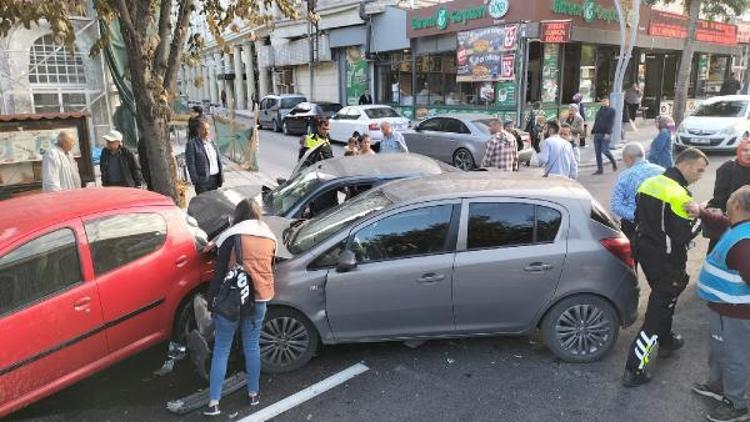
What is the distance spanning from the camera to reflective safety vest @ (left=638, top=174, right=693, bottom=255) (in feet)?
12.9

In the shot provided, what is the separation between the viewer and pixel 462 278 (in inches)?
168

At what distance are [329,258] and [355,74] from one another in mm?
22871

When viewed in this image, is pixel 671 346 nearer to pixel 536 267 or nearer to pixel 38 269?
pixel 536 267

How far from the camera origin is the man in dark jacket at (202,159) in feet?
25.3

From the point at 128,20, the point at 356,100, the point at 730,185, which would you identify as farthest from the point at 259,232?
the point at 356,100

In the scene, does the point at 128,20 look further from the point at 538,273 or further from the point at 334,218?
the point at 538,273

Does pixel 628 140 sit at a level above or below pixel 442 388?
above

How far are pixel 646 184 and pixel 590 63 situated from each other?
1807 centimetres

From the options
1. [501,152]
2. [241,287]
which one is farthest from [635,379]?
[501,152]

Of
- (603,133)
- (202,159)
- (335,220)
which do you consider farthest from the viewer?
(603,133)

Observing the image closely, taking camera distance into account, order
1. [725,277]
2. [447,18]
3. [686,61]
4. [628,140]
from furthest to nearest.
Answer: [447,18]
[686,61]
[628,140]
[725,277]

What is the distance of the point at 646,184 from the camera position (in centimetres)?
412

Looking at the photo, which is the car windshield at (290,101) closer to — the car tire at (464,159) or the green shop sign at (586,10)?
the green shop sign at (586,10)

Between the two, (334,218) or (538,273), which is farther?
(334,218)
